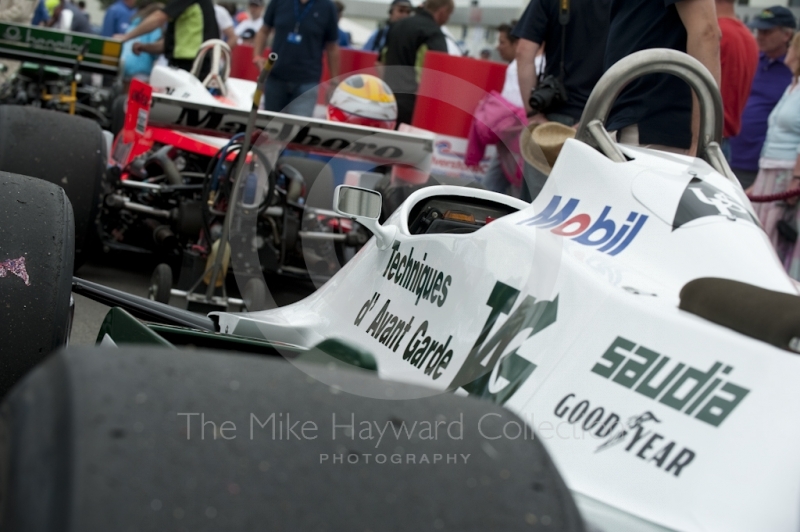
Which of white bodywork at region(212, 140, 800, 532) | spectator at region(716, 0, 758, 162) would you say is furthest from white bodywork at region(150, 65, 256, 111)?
white bodywork at region(212, 140, 800, 532)

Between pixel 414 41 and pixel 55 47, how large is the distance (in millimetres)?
3408

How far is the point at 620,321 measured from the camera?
1.68m

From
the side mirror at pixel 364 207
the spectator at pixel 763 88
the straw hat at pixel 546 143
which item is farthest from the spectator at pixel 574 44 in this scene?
the spectator at pixel 763 88

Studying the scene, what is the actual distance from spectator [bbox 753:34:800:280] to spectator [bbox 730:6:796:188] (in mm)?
351

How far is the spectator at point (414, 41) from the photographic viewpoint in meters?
8.65

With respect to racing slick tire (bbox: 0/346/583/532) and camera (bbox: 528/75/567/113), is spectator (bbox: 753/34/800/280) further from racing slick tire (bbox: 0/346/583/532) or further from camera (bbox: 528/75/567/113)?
racing slick tire (bbox: 0/346/583/532)

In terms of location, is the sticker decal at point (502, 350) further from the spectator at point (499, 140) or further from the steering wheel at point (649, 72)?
the spectator at point (499, 140)

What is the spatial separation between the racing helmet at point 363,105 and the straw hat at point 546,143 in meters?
2.68

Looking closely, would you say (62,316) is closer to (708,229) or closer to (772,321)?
(708,229)

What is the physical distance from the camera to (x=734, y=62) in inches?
216

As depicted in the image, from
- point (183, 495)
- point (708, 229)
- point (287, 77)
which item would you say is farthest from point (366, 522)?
point (287, 77)

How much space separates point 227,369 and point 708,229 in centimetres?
117

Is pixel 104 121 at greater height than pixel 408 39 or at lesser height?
lesser

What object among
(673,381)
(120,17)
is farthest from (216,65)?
(120,17)
